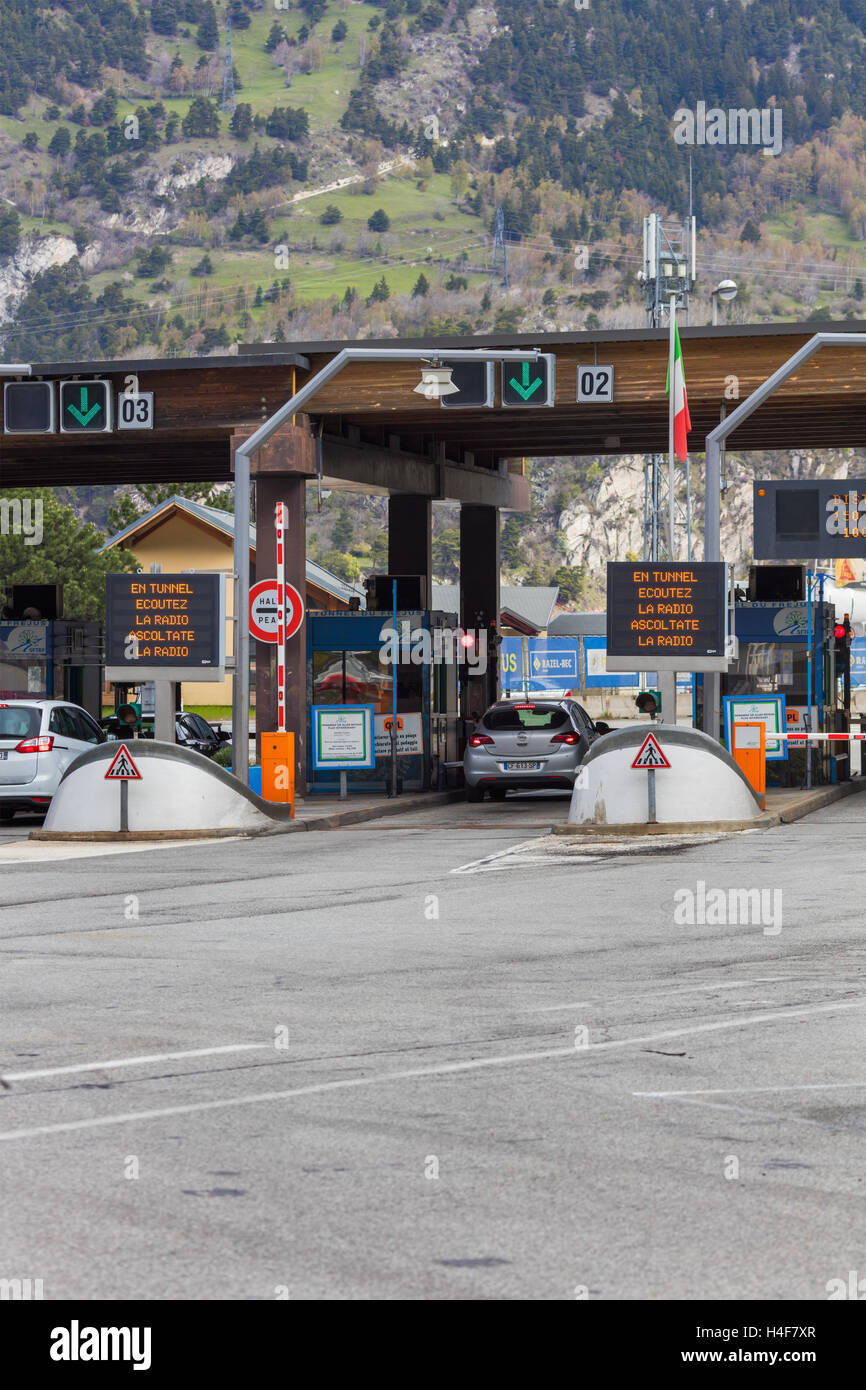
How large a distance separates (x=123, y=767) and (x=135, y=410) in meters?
8.34

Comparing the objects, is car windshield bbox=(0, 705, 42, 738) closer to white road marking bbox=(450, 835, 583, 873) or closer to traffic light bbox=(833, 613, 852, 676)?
white road marking bbox=(450, 835, 583, 873)

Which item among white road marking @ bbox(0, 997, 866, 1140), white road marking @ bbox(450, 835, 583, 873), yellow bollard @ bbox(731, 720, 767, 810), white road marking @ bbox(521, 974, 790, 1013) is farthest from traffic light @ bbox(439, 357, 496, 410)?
white road marking @ bbox(0, 997, 866, 1140)

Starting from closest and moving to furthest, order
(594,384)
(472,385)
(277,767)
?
(277,767), (472,385), (594,384)

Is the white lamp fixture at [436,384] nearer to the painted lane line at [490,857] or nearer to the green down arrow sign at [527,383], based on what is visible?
the green down arrow sign at [527,383]

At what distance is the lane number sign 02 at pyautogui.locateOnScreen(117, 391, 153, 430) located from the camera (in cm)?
2812

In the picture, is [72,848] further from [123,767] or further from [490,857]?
[490,857]

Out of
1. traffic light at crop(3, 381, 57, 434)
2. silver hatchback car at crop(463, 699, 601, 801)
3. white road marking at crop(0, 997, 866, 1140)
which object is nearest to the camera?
white road marking at crop(0, 997, 866, 1140)

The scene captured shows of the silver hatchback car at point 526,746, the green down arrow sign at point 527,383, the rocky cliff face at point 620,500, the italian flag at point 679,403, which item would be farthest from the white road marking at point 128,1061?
the rocky cliff face at point 620,500

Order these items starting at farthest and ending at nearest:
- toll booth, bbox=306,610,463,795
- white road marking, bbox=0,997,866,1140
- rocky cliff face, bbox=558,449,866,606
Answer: rocky cliff face, bbox=558,449,866,606 → toll booth, bbox=306,610,463,795 → white road marking, bbox=0,997,866,1140

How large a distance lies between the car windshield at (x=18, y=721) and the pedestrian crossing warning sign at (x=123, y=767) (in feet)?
11.4

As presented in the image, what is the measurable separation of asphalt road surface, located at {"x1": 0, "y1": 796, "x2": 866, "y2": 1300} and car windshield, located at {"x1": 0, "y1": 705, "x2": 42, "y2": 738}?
29.5 feet

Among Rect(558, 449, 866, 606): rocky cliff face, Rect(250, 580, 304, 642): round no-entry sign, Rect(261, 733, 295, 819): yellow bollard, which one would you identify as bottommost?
Rect(261, 733, 295, 819): yellow bollard

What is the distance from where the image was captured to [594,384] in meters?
27.1

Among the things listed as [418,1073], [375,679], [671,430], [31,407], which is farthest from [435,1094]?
[375,679]
